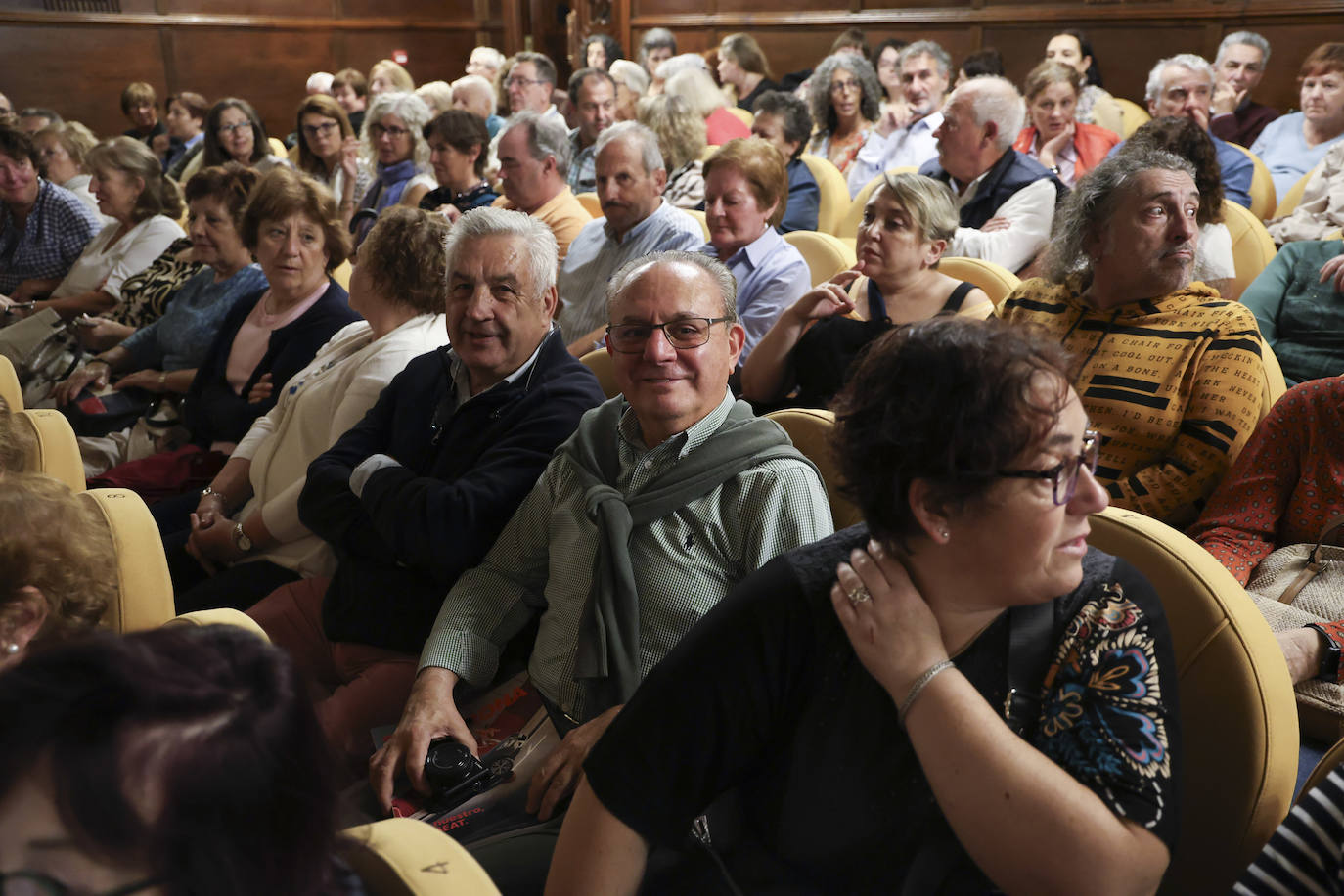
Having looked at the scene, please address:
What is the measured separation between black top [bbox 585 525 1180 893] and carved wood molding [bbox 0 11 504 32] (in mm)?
10176

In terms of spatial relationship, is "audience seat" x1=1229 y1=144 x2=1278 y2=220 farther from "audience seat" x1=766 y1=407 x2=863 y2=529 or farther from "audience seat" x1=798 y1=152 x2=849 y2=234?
"audience seat" x1=766 y1=407 x2=863 y2=529

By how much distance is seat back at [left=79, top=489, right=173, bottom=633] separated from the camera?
1.50 m

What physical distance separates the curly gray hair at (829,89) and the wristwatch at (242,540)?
14.2 ft

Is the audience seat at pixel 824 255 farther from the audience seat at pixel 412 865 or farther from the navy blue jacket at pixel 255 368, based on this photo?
the audience seat at pixel 412 865

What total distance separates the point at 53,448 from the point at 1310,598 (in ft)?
7.54

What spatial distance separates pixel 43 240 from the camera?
473 cm

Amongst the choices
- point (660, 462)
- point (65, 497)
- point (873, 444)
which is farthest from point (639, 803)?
point (65, 497)

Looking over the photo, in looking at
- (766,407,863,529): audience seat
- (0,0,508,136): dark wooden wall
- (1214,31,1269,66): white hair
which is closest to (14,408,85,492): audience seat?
(766,407,863,529): audience seat

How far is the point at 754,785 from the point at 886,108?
5693 millimetres

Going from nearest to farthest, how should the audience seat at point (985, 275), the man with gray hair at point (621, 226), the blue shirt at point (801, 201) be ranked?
the audience seat at point (985, 275) → the man with gray hair at point (621, 226) → the blue shirt at point (801, 201)

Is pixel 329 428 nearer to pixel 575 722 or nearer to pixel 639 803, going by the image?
pixel 575 722

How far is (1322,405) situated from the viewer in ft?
5.95

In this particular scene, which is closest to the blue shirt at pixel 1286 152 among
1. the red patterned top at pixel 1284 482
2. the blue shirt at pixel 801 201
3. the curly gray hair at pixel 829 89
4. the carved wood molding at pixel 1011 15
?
the carved wood molding at pixel 1011 15

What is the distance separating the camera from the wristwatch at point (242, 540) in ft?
7.63
